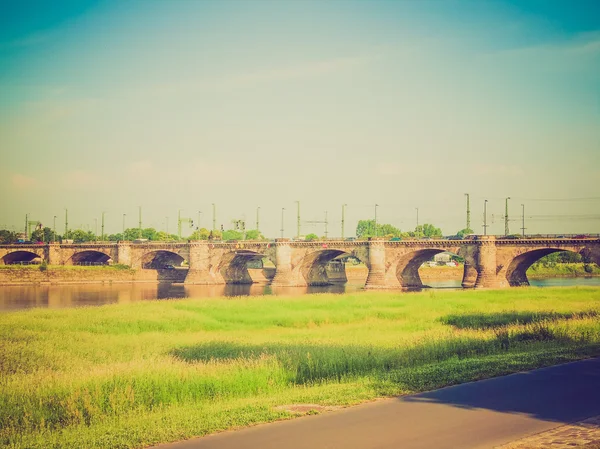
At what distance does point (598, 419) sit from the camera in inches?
514

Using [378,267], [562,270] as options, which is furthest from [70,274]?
[562,270]

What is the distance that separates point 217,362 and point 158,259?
348 ft

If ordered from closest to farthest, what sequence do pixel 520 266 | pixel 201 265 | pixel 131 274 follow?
pixel 520 266 → pixel 201 265 → pixel 131 274

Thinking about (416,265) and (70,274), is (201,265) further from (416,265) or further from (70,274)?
(416,265)

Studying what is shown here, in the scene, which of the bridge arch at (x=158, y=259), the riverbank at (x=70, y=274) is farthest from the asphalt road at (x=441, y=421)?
the bridge arch at (x=158, y=259)

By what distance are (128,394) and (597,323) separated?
866 inches

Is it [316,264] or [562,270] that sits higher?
[316,264]

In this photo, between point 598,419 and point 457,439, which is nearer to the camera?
point 457,439

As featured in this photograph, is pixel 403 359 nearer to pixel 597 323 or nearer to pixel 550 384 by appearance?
pixel 550 384

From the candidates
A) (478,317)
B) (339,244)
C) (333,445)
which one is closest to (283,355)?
(333,445)

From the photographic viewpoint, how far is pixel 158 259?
4938 inches

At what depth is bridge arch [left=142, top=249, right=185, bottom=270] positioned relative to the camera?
117812mm

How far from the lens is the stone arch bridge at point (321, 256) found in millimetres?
83812

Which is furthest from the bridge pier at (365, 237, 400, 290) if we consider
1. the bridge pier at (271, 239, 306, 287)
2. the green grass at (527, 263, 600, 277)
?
the green grass at (527, 263, 600, 277)
